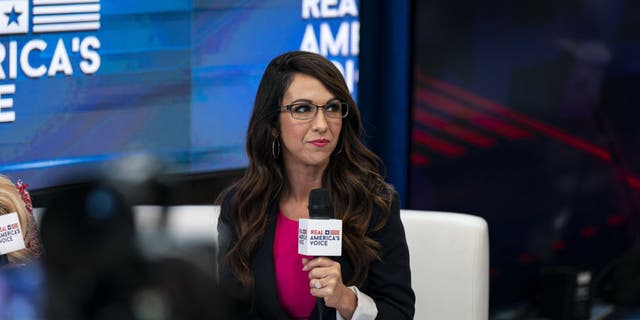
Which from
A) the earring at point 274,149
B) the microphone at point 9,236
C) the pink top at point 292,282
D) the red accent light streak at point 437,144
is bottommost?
the red accent light streak at point 437,144

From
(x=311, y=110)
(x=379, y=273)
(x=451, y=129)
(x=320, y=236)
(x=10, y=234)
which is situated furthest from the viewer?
(x=451, y=129)

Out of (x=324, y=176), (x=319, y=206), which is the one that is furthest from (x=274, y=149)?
(x=319, y=206)

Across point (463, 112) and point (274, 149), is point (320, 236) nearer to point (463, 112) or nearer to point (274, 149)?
point (274, 149)

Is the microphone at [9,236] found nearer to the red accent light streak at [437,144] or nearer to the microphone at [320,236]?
the microphone at [320,236]

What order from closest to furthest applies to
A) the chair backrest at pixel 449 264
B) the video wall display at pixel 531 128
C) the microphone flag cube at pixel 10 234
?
the microphone flag cube at pixel 10 234, the chair backrest at pixel 449 264, the video wall display at pixel 531 128

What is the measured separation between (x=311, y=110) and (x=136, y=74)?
1.44m

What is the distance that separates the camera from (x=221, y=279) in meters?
0.46

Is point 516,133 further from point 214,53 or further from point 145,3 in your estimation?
point 145,3

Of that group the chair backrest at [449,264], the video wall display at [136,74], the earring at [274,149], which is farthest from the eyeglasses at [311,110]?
the video wall display at [136,74]

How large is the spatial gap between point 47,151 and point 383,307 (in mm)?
1358

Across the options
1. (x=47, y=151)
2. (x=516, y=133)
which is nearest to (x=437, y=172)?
(x=516, y=133)

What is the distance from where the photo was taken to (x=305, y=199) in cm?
Answer: 177

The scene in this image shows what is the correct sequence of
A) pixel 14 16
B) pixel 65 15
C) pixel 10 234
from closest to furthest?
pixel 10 234 < pixel 14 16 < pixel 65 15

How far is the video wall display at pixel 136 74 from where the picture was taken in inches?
98.6
